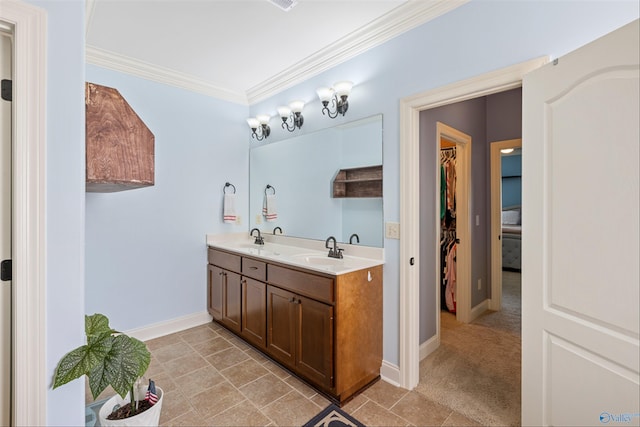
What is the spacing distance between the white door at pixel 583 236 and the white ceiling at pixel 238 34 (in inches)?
39.1

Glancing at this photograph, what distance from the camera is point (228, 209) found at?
3391 millimetres

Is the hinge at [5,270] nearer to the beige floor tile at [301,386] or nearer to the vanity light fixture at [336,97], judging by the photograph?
the beige floor tile at [301,386]

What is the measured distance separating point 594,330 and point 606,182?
592 millimetres

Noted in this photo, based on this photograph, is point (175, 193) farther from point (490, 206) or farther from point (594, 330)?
point (490, 206)

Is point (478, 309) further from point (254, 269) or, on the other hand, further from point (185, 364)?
point (185, 364)

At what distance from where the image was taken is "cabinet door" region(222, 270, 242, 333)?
2797 millimetres

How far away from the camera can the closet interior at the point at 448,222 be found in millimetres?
3455

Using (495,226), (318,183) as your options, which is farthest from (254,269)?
(495,226)

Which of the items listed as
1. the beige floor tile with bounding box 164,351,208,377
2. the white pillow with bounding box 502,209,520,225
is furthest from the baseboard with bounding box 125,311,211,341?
the white pillow with bounding box 502,209,520,225

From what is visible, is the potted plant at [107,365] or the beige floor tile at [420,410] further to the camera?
the beige floor tile at [420,410]

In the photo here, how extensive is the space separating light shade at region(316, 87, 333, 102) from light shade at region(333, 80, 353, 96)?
0.40 feet

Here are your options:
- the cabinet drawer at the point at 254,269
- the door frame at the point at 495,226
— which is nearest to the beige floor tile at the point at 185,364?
the cabinet drawer at the point at 254,269

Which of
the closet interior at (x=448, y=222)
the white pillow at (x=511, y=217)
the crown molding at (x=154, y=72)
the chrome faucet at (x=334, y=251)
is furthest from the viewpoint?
the white pillow at (x=511, y=217)

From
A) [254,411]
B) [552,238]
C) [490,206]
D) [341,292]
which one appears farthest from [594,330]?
[490,206]
